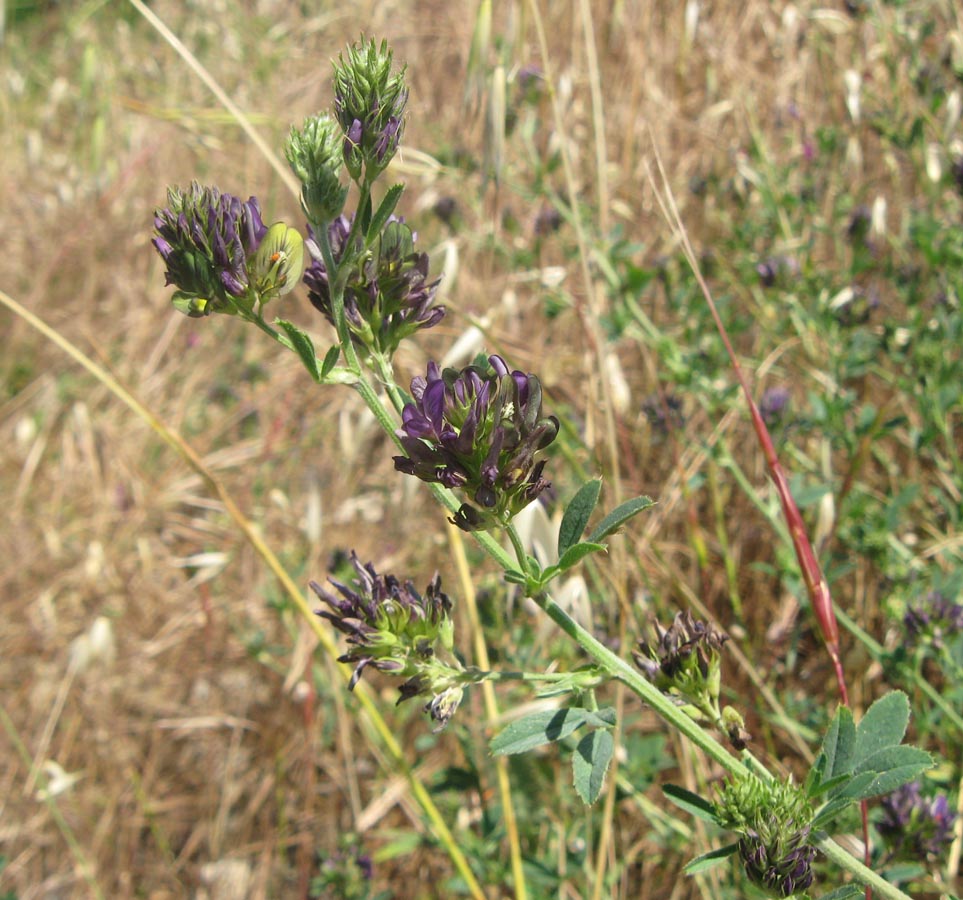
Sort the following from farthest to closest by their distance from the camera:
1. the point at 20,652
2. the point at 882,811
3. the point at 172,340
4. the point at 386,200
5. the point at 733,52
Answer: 1. the point at 172,340
2. the point at 733,52
3. the point at 20,652
4. the point at 882,811
5. the point at 386,200

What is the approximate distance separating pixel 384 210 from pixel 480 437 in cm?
24

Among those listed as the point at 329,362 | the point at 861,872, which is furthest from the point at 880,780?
the point at 329,362

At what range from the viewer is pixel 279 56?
412 cm

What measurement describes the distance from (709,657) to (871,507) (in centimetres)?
129

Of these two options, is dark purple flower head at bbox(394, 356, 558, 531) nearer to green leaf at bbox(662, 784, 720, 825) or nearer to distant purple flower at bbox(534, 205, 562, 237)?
green leaf at bbox(662, 784, 720, 825)

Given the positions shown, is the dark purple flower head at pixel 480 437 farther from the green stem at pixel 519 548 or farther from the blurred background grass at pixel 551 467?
the blurred background grass at pixel 551 467

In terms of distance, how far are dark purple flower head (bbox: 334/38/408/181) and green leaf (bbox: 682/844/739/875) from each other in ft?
2.47

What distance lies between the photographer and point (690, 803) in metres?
1.04

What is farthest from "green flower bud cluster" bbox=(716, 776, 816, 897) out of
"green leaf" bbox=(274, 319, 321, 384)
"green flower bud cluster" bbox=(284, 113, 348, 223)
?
"green flower bud cluster" bbox=(284, 113, 348, 223)

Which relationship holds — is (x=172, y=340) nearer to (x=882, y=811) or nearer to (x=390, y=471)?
(x=390, y=471)

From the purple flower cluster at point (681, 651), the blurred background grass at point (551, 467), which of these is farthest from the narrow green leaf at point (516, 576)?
the blurred background grass at point (551, 467)

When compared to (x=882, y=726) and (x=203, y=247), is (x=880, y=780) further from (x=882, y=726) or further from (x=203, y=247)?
(x=203, y=247)

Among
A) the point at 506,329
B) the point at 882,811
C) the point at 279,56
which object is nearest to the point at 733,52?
the point at 506,329

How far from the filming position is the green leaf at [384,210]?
34.2 inches
